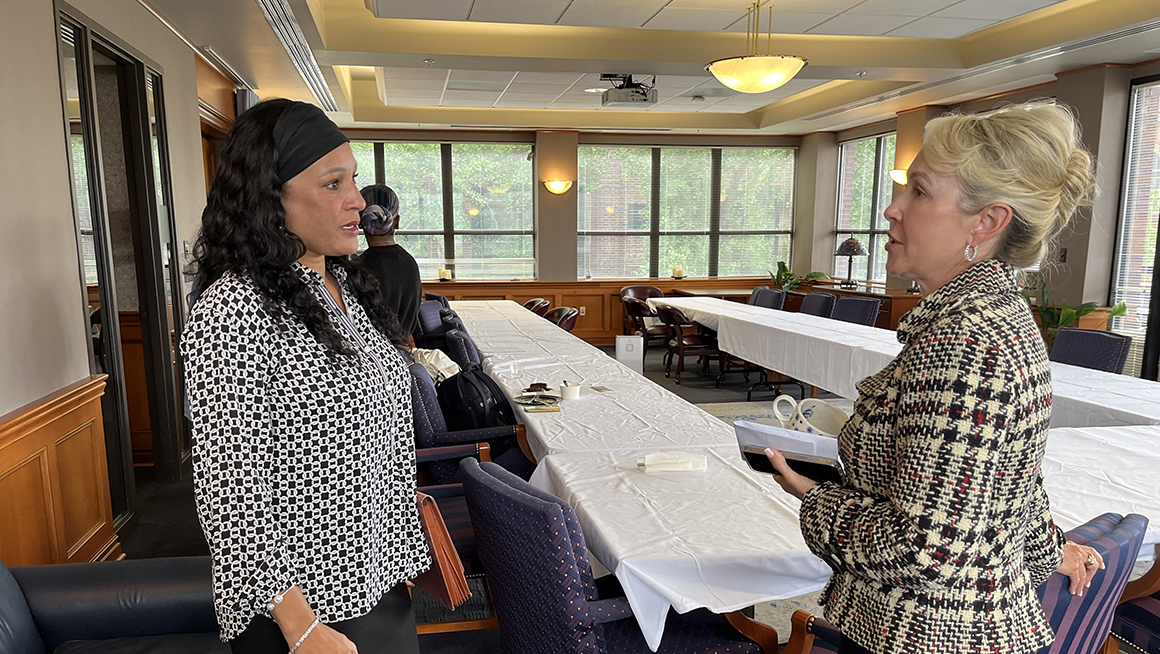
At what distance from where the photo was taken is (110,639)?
191 centimetres

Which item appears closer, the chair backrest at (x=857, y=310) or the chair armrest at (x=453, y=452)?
the chair armrest at (x=453, y=452)

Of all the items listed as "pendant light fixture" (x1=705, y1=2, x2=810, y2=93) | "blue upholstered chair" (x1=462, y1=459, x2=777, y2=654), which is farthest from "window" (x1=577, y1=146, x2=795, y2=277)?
"blue upholstered chair" (x1=462, y1=459, x2=777, y2=654)

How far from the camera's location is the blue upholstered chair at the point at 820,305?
22.7ft

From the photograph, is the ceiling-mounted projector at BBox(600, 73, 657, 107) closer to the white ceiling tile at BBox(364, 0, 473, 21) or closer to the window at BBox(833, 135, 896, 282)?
the white ceiling tile at BBox(364, 0, 473, 21)

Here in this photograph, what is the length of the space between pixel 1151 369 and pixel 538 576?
642 cm

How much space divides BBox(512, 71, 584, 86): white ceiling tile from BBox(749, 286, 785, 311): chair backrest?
3.21 meters

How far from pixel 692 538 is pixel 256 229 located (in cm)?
122

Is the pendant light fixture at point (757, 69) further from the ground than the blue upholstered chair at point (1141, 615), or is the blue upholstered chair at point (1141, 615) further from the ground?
the pendant light fixture at point (757, 69)

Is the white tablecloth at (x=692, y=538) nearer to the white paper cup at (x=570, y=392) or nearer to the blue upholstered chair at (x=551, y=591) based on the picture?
the blue upholstered chair at (x=551, y=591)

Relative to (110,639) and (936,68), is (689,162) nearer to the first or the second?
(936,68)

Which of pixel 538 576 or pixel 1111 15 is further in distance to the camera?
pixel 1111 15

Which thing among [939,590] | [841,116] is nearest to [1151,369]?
[841,116]

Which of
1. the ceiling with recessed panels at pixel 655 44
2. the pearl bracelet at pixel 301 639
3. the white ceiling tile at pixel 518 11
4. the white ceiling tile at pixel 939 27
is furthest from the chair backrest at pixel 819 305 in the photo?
the pearl bracelet at pixel 301 639

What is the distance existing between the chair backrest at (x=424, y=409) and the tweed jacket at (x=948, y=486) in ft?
7.23
